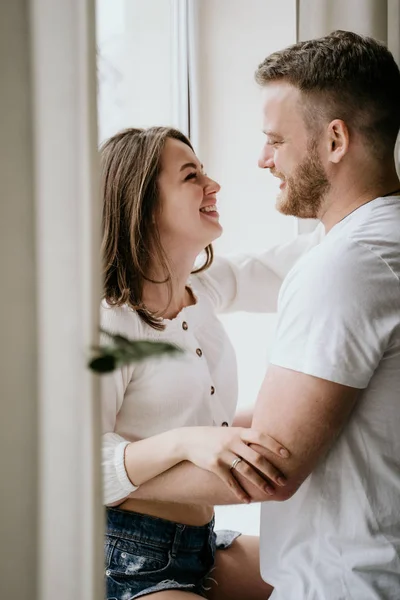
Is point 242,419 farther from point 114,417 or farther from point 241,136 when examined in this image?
point 241,136

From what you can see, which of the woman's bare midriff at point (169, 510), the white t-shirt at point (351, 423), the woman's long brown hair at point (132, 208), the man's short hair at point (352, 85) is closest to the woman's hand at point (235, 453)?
the white t-shirt at point (351, 423)

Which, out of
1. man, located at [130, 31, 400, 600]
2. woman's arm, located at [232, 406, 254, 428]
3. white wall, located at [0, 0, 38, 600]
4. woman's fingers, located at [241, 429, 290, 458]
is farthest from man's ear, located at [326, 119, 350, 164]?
white wall, located at [0, 0, 38, 600]

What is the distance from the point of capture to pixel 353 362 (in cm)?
112

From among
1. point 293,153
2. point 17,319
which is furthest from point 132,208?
point 17,319

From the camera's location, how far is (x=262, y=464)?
1.11 metres

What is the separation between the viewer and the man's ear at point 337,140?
4.58 ft

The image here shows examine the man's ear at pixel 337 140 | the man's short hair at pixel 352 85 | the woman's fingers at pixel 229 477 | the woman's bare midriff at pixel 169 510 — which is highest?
the man's short hair at pixel 352 85

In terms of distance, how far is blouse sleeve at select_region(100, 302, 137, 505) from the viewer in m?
1.28

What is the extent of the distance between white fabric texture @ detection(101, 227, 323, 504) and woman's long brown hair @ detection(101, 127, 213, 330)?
0.09 m

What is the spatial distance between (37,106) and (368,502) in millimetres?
833

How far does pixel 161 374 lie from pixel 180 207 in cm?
39

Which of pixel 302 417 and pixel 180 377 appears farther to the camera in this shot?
pixel 180 377

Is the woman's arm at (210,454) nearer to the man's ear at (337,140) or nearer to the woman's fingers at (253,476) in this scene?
the woman's fingers at (253,476)

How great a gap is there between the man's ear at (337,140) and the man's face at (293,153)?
34 millimetres
